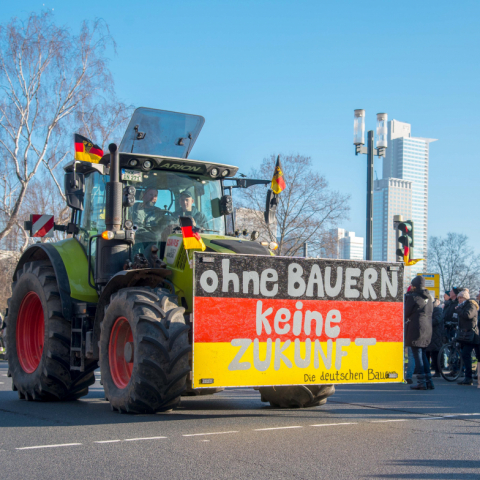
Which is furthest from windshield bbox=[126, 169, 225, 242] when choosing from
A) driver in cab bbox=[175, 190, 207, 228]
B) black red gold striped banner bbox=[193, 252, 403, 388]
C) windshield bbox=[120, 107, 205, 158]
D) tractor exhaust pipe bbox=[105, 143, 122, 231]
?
black red gold striped banner bbox=[193, 252, 403, 388]

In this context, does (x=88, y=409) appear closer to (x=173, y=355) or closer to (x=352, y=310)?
(x=173, y=355)

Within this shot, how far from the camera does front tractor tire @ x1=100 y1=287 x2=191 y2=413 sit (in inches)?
265

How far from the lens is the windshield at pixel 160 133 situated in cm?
956

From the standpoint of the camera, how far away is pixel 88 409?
8.25 meters

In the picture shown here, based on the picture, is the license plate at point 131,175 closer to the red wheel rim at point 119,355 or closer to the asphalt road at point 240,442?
the red wheel rim at point 119,355

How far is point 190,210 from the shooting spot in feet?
29.1

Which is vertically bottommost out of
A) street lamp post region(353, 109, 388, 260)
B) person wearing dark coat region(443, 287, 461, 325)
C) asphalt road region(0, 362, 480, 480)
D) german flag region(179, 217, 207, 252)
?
asphalt road region(0, 362, 480, 480)

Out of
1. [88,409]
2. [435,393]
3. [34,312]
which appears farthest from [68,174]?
[435,393]

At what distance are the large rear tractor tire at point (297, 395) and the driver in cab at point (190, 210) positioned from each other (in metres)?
2.24

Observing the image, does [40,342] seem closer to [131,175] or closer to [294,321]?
[131,175]

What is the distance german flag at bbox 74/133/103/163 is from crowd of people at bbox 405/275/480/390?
21.2 ft

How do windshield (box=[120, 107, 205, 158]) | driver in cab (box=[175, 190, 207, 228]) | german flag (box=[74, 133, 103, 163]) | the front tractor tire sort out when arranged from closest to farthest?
the front tractor tire → german flag (box=[74, 133, 103, 163]) → driver in cab (box=[175, 190, 207, 228]) → windshield (box=[120, 107, 205, 158])

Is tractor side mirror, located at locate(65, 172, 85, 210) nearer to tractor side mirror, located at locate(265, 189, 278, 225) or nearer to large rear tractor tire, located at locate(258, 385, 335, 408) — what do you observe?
tractor side mirror, located at locate(265, 189, 278, 225)

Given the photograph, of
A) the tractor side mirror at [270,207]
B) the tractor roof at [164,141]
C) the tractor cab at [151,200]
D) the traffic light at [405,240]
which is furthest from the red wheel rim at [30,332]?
the traffic light at [405,240]
